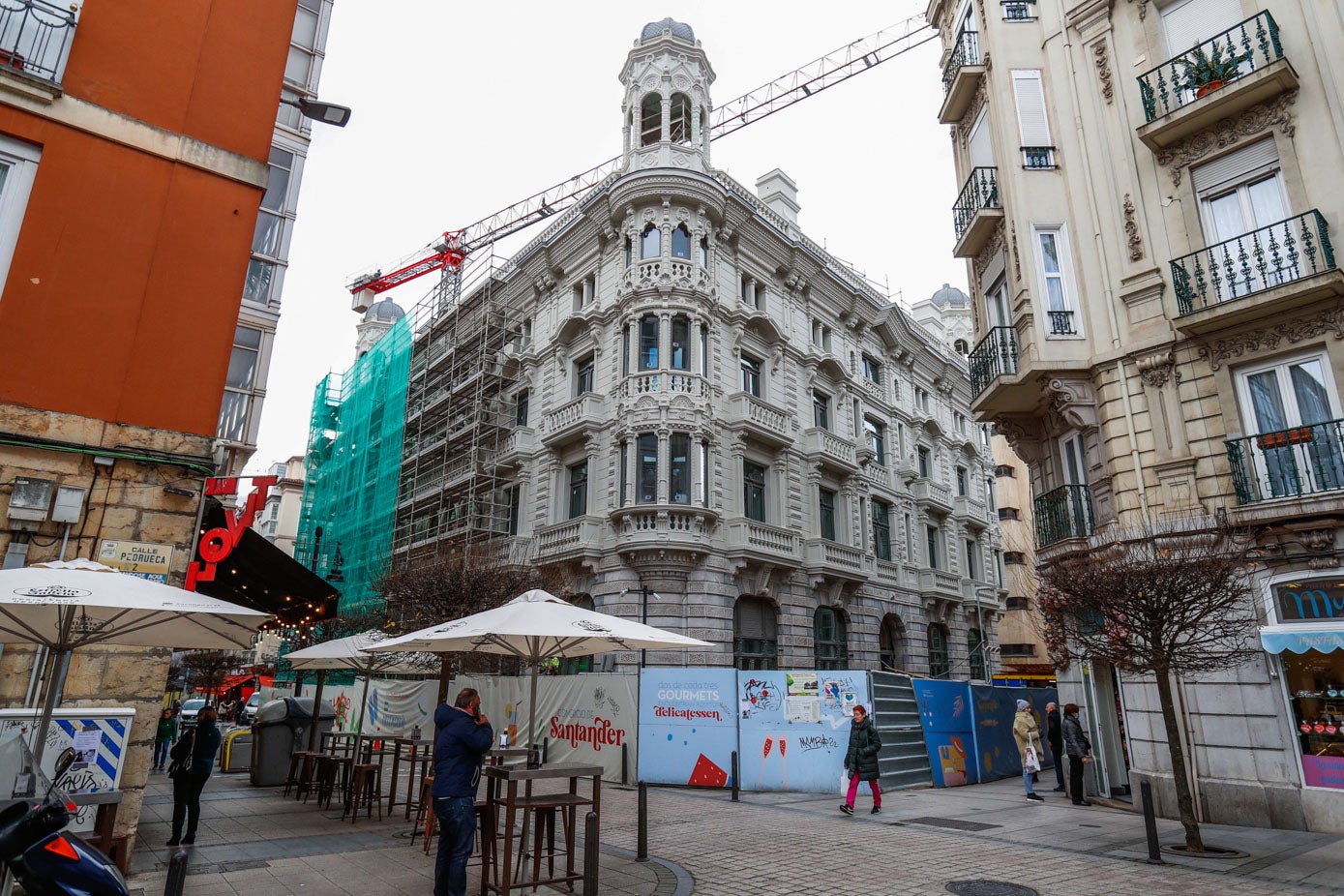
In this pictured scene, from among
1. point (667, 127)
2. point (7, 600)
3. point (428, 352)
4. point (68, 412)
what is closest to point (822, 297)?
point (667, 127)

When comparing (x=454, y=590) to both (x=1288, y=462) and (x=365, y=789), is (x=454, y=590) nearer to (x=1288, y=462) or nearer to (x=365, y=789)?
(x=365, y=789)

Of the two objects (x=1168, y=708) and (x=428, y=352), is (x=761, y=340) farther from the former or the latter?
(x=1168, y=708)

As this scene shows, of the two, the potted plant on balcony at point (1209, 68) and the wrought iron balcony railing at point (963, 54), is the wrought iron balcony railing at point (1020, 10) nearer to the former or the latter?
the wrought iron balcony railing at point (963, 54)

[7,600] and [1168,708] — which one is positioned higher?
[7,600]

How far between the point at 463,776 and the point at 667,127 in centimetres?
2495

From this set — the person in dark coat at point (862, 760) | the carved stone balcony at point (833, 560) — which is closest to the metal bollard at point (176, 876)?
the person in dark coat at point (862, 760)

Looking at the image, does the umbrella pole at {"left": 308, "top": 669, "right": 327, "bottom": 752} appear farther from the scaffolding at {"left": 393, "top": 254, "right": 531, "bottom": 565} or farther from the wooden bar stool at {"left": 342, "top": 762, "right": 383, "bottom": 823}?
the scaffolding at {"left": 393, "top": 254, "right": 531, "bottom": 565}

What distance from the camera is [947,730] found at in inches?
700

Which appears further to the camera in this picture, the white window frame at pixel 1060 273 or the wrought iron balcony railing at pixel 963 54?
the wrought iron balcony railing at pixel 963 54

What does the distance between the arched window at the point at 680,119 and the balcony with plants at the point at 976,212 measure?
40.3 feet

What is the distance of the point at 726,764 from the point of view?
52.1ft

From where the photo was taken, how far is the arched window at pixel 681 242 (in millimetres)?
25547

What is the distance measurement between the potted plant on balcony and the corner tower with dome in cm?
1399

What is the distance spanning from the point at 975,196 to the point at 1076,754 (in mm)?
12415
